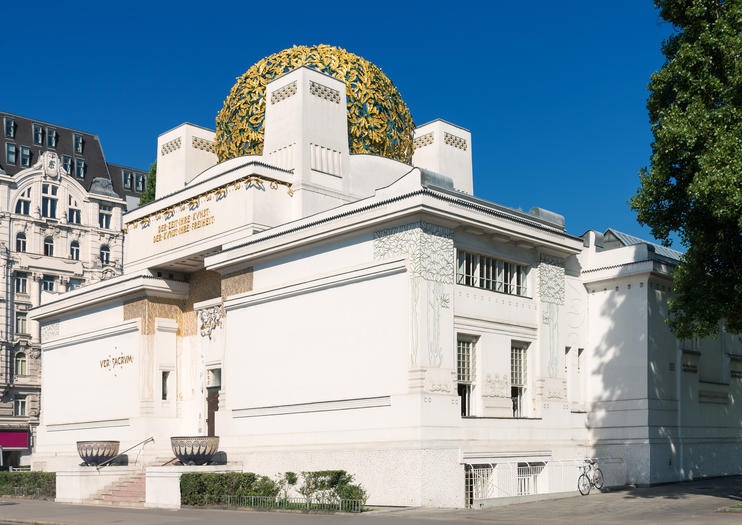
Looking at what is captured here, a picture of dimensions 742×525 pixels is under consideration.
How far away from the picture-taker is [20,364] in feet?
193

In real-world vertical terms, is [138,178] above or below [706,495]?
above

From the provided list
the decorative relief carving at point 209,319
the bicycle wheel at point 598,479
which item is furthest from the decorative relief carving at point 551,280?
the decorative relief carving at point 209,319

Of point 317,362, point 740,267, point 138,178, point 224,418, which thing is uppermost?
point 138,178

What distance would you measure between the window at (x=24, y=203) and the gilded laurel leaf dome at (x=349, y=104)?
33.3m

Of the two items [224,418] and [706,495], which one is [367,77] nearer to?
[224,418]

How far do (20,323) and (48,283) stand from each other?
3525 millimetres

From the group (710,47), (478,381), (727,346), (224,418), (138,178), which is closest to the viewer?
(710,47)

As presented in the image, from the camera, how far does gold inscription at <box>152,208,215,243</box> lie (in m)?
29.8

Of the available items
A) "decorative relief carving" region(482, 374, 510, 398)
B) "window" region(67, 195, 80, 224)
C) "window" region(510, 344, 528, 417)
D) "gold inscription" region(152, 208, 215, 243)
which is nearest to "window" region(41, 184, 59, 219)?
"window" region(67, 195, 80, 224)

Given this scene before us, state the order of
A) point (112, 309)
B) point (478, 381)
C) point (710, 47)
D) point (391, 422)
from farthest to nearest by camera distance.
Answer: point (112, 309), point (478, 381), point (391, 422), point (710, 47)

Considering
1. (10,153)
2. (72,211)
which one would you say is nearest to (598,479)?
(72,211)

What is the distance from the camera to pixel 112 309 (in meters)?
33.9

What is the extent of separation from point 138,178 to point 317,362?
164ft

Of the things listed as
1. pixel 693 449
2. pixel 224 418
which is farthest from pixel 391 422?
pixel 693 449
